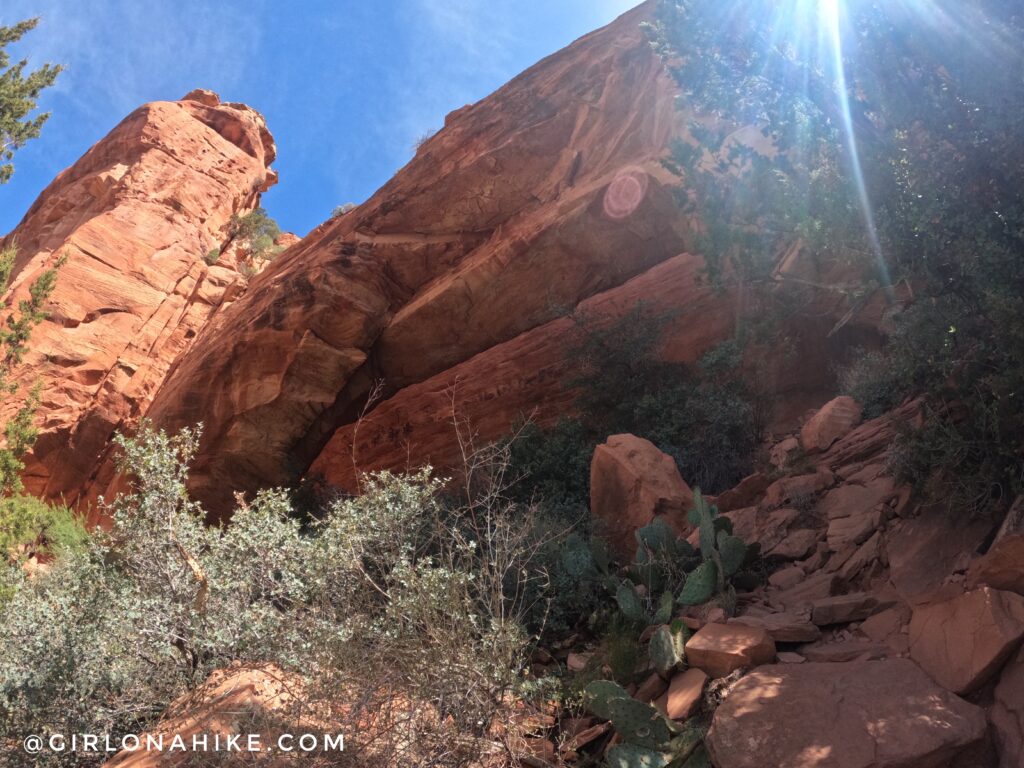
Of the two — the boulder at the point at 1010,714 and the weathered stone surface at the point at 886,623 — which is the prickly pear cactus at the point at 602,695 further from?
the boulder at the point at 1010,714

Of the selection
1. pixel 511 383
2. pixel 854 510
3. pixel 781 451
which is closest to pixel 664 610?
pixel 854 510

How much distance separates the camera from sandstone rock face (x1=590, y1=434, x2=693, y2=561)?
30.6ft

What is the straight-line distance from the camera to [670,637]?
5.46 meters

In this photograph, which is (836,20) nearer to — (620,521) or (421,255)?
(620,521)

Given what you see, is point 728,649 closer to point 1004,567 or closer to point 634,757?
point 634,757

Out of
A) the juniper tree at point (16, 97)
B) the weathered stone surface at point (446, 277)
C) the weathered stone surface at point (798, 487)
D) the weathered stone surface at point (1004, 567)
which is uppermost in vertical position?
the juniper tree at point (16, 97)

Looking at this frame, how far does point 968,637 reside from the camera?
4.45 meters

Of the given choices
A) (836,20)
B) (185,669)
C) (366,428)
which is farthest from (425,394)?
(836,20)

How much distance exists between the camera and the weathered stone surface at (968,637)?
14.0ft

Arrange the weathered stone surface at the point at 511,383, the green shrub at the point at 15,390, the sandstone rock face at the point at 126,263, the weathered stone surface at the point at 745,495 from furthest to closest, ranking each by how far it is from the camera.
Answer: the sandstone rock face at the point at 126,263 → the weathered stone surface at the point at 511,383 → the green shrub at the point at 15,390 → the weathered stone surface at the point at 745,495

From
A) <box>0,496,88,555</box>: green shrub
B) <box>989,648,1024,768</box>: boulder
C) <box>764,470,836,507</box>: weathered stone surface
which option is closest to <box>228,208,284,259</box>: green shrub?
<box>0,496,88,555</box>: green shrub

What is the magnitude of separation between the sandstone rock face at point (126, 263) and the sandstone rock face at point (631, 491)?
551 inches

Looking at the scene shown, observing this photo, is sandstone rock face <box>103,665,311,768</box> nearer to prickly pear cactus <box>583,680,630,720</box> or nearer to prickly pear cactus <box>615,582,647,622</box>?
prickly pear cactus <box>583,680,630,720</box>

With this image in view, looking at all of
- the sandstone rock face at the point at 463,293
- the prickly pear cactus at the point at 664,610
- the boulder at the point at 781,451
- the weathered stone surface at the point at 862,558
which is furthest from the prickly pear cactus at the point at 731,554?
the sandstone rock face at the point at 463,293
